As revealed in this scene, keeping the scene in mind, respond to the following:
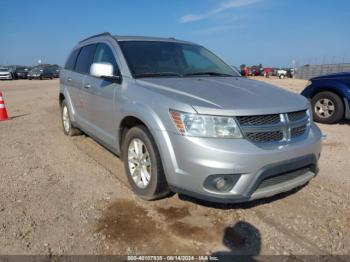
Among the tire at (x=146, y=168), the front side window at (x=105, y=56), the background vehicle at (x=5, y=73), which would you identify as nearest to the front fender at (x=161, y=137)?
the tire at (x=146, y=168)

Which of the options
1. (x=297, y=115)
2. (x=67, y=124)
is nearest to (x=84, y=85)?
(x=67, y=124)

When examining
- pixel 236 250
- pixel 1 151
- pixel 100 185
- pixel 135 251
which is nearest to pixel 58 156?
pixel 1 151

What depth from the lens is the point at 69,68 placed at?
6.33m

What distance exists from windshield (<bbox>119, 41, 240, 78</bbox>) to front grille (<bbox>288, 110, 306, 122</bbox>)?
4.45ft

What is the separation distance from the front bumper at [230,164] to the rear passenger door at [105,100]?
48.5 inches

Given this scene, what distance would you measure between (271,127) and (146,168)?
1.39 meters

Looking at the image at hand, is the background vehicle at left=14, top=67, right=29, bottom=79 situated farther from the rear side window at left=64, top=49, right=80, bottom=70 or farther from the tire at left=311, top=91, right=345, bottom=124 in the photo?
the tire at left=311, top=91, right=345, bottom=124

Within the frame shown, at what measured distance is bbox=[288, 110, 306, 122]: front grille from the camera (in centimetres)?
334

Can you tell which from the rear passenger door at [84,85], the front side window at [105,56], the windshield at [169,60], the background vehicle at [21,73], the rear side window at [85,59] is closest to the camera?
A: the windshield at [169,60]

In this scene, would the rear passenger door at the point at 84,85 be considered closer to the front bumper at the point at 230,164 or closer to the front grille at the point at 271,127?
the front bumper at the point at 230,164

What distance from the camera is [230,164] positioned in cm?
294

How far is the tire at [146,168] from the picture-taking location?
11.3 ft

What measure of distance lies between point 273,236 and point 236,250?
0.43m

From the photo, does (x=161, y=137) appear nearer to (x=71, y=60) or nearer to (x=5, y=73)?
(x=71, y=60)
